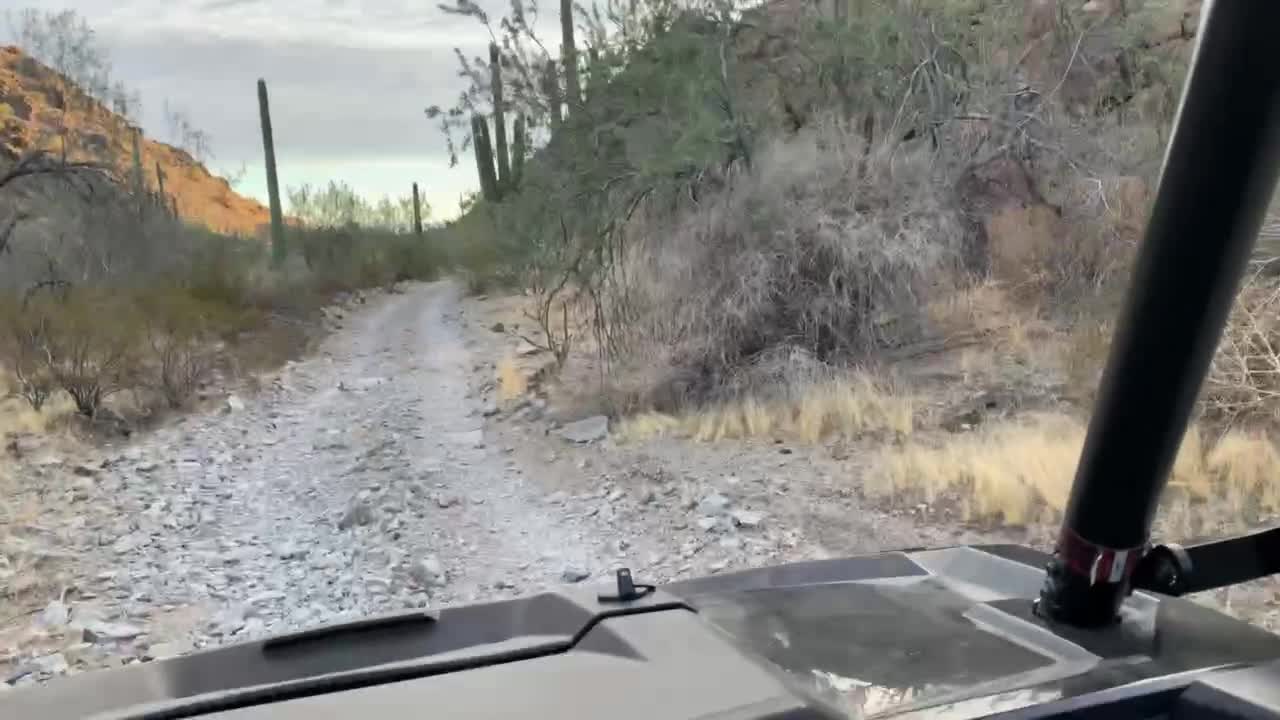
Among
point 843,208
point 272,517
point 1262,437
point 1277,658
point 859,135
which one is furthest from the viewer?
point 859,135

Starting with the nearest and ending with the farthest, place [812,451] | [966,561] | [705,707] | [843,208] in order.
→ [705,707], [966,561], [812,451], [843,208]

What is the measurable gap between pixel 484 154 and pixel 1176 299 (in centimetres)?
994

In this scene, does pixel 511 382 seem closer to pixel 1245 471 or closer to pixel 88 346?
pixel 88 346

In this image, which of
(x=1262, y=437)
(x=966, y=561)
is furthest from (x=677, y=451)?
(x=966, y=561)

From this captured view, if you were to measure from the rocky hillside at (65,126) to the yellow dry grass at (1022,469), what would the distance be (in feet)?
32.9

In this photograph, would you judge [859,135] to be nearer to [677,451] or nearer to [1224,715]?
[677,451]

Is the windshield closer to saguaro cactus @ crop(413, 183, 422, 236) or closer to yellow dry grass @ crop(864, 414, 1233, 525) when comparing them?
yellow dry grass @ crop(864, 414, 1233, 525)

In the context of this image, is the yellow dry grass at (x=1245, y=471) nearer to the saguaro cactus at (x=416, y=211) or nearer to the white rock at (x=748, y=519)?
the white rock at (x=748, y=519)

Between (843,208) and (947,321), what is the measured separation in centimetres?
110

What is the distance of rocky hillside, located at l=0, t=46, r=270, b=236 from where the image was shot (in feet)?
38.8

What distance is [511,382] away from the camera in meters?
8.34

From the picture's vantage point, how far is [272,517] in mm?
5246

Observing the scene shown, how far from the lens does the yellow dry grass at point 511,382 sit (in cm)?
812

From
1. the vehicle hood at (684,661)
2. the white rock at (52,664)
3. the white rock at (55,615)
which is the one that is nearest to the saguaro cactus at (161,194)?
the white rock at (55,615)
